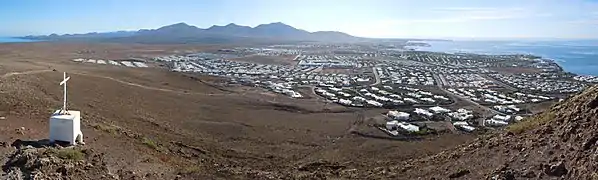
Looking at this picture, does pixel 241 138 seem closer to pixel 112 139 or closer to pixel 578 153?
pixel 112 139

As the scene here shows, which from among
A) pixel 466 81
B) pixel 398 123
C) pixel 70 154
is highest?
pixel 70 154

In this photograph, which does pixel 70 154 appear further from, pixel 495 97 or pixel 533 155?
pixel 495 97

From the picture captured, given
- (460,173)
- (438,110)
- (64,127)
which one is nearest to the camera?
(460,173)

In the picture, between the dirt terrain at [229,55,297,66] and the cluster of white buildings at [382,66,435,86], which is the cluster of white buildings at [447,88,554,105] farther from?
the dirt terrain at [229,55,297,66]

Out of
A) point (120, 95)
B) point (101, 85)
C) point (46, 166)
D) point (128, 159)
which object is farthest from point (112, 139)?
point (101, 85)

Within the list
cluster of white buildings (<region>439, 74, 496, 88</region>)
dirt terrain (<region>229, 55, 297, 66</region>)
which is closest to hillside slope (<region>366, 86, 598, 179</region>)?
cluster of white buildings (<region>439, 74, 496, 88</region>)

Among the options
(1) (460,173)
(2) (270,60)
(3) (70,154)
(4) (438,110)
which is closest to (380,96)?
(4) (438,110)
